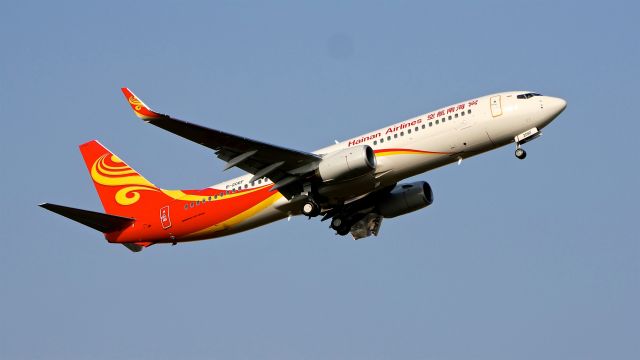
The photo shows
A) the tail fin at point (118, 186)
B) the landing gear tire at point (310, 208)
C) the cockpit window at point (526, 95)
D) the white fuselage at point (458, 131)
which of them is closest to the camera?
the white fuselage at point (458, 131)

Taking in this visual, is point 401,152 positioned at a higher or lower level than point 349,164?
higher

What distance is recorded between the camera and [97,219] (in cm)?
5316

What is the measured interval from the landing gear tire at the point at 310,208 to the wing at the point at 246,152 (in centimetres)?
99

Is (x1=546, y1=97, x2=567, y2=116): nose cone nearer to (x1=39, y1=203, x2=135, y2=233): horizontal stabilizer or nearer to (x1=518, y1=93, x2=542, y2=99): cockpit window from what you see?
(x1=518, y1=93, x2=542, y2=99): cockpit window

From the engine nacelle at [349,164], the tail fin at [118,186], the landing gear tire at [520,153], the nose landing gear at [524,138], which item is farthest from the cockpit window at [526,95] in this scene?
the tail fin at [118,186]

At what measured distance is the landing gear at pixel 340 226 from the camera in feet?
179

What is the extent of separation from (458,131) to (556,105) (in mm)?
4616

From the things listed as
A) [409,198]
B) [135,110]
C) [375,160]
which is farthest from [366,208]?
[135,110]

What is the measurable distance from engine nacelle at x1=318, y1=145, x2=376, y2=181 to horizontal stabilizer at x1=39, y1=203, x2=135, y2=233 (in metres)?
11.9

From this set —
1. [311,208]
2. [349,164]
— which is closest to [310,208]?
[311,208]

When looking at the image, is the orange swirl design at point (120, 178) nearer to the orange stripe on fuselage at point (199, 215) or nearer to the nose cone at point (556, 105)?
the orange stripe on fuselage at point (199, 215)

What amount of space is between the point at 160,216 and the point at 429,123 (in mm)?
14832

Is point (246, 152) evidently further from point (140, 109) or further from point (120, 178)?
point (120, 178)

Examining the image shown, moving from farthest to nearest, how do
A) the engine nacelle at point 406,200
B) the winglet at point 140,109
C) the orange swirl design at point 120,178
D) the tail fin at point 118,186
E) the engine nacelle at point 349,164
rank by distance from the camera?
the orange swirl design at point 120,178
the tail fin at point 118,186
the engine nacelle at point 406,200
the engine nacelle at point 349,164
the winglet at point 140,109
